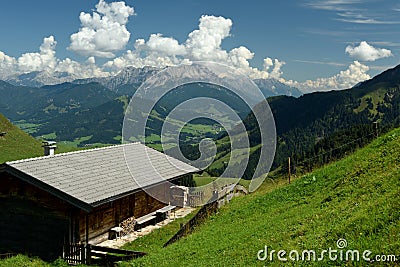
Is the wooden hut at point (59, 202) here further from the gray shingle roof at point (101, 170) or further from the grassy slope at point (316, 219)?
the grassy slope at point (316, 219)

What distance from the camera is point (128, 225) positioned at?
2339 cm

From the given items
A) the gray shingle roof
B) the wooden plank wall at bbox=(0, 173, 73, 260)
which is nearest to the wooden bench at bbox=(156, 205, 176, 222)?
the gray shingle roof

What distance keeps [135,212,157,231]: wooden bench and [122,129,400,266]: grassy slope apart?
3.01m

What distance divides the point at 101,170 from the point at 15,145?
9583 centimetres

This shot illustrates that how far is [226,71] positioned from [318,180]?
7167 mm

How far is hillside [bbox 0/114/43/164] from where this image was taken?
320 ft

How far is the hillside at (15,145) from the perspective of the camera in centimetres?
9744

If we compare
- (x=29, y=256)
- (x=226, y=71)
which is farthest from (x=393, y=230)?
(x=29, y=256)

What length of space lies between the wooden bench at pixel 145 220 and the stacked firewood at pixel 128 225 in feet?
0.90

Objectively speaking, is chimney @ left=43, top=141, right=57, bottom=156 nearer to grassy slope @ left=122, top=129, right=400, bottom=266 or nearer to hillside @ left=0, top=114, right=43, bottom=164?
grassy slope @ left=122, top=129, right=400, bottom=266

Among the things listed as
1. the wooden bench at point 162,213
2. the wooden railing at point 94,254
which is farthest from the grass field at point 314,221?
the wooden bench at point 162,213

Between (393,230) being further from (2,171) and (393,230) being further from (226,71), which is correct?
(2,171)

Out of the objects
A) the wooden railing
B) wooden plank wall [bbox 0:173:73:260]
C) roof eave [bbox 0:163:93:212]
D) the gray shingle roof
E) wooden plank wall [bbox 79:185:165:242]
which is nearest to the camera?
the wooden railing

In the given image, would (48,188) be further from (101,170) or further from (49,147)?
(49,147)
